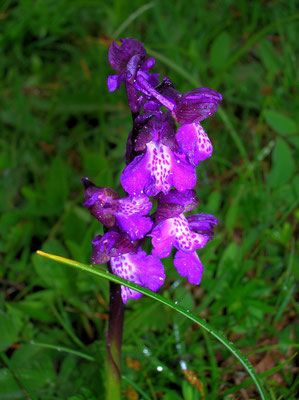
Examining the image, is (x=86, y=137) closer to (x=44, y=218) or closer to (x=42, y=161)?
(x=42, y=161)

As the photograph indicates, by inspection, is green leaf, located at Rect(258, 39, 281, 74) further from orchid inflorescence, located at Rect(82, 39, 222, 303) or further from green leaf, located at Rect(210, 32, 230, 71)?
orchid inflorescence, located at Rect(82, 39, 222, 303)

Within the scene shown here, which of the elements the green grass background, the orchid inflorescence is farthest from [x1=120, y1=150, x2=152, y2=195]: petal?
Answer: the green grass background

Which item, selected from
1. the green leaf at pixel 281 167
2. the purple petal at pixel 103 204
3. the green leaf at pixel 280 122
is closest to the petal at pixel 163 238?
the purple petal at pixel 103 204

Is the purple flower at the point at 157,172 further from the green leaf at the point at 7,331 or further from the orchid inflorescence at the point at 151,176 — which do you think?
the green leaf at the point at 7,331

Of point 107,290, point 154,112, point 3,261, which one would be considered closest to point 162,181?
point 154,112

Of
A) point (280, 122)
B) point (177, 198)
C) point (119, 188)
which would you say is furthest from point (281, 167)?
point (177, 198)
